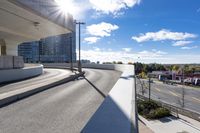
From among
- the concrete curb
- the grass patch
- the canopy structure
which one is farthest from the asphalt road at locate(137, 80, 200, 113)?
the concrete curb

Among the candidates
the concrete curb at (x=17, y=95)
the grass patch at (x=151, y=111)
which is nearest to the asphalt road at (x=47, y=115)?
the concrete curb at (x=17, y=95)

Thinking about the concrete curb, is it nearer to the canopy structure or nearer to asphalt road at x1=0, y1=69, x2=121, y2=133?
asphalt road at x1=0, y1=69, x2=121, y2=133

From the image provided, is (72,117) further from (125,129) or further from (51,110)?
(125,129)

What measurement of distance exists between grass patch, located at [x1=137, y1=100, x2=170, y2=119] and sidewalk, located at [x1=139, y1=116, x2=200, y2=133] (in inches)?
31.2

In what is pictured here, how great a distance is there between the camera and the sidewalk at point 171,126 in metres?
25.5

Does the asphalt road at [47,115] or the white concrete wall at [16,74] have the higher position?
the white concrete wall at [16,74]

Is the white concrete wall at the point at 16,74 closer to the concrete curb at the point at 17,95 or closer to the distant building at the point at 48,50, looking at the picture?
the concrete curb at the point at 17,95

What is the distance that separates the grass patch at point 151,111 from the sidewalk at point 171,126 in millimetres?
791

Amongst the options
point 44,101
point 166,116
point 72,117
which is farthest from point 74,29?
point 72,117

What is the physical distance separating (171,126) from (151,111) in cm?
521

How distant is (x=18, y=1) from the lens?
17.0 meters

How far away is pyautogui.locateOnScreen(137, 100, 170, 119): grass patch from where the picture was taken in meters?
30.7

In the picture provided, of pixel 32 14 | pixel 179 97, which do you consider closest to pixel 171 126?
pixel 32 14

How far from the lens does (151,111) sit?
3225 cm
